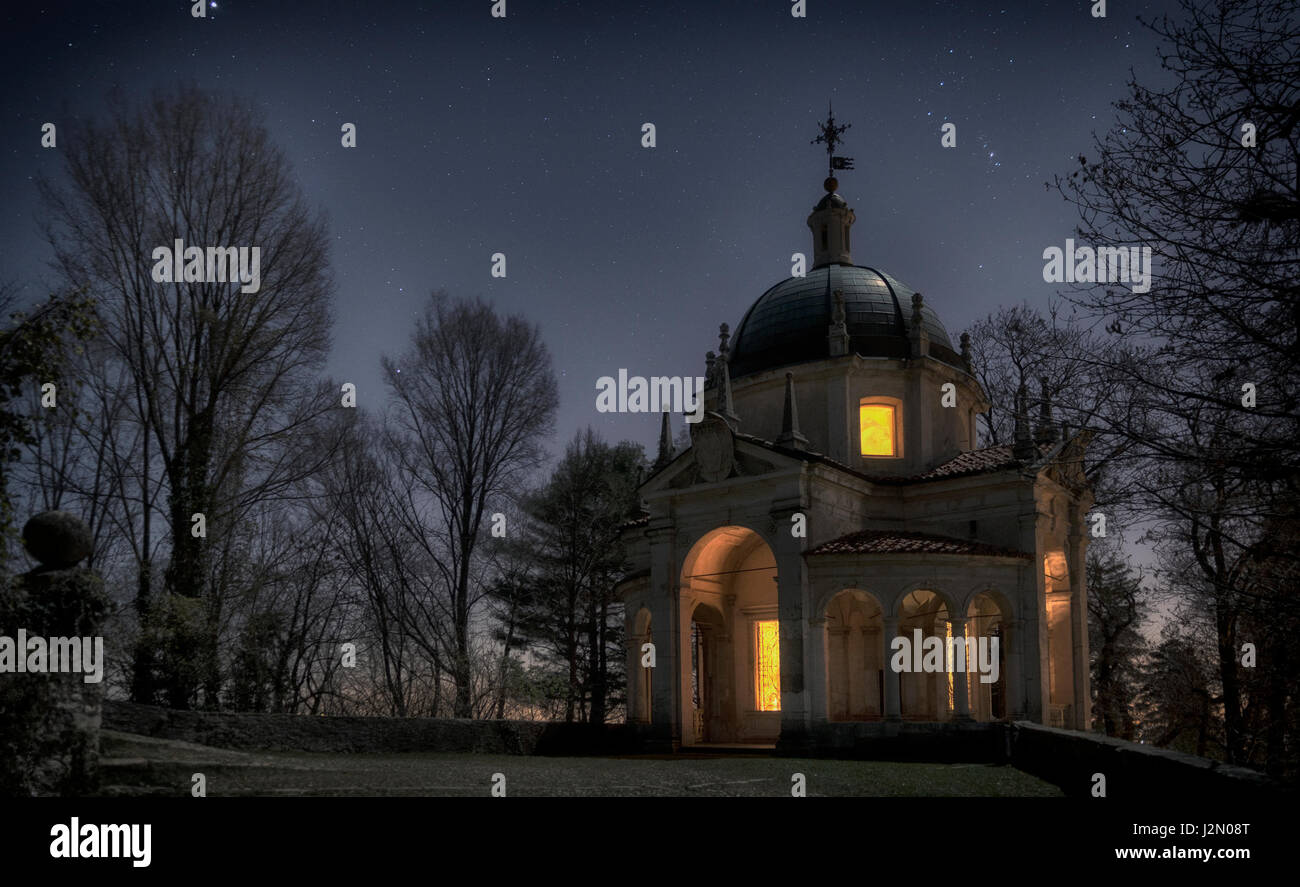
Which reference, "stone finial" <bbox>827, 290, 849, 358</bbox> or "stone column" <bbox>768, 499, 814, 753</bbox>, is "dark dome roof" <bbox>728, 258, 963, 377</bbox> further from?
"stone column" <bbox>768, 499, 814, 753</bbox>

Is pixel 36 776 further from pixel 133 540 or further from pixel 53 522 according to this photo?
pixel 133 540

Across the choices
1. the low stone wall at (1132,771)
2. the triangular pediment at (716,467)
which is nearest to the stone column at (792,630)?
the triangular pediment at (716,467)

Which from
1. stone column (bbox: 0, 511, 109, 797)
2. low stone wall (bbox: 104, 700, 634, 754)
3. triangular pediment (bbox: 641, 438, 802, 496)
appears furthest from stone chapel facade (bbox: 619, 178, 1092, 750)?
stone column (bbox: 0, 511, 109, 797)

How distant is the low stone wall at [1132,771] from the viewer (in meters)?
8.79

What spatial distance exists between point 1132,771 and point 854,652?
16.0 metres

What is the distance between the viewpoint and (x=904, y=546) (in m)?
23.5

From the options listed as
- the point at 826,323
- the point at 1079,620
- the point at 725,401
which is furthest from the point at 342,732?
the point at 1079,620

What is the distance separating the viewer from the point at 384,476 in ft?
114

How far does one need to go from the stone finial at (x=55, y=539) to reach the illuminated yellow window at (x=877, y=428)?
845 inches

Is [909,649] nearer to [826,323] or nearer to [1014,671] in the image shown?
[1014,671]

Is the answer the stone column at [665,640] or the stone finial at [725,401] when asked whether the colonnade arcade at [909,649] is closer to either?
the stone column at [665,640]

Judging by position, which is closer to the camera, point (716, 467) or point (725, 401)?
point (716, 467)
